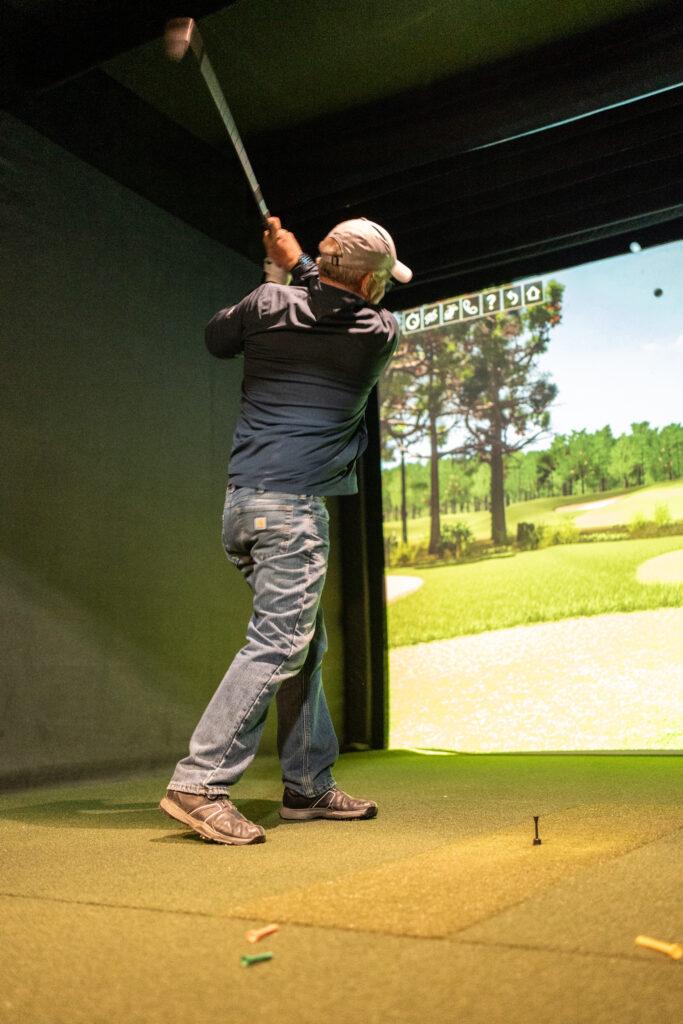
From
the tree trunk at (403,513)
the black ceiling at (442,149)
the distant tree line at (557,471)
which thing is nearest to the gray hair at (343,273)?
the black ceiling at (442,149)

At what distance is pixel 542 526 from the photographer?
14.5ft

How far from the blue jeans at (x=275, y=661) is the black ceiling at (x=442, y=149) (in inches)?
72.2

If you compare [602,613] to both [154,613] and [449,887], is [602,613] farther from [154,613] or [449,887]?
[449,887]

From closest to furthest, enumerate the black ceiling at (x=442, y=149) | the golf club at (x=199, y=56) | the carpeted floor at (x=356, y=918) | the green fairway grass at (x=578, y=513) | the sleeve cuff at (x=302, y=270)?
the carpeted floor at (x=356, y=918) < the sleeve cuff at (x=302, y=270) < the golf club at (x=199, y=56) < the black ceiling at (x=442, y=149) < the green fairway grass at (x=578, y=513)

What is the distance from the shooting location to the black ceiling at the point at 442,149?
332cm

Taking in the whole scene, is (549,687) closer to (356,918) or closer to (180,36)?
(180,36)

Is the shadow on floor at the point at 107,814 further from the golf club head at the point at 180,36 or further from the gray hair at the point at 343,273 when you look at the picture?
the golf club head at the point at 180,36

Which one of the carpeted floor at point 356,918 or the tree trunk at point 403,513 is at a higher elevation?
the tree trunk at point 403,513

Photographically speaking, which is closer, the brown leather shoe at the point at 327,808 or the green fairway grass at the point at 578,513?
the brown leather shoe at the point at 327,808

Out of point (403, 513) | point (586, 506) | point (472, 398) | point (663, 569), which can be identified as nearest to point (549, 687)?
point (663, 569)

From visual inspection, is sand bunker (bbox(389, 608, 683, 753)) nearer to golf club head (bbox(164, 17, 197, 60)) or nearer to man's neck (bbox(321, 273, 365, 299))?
man's neck (bbox(321, 273, 365, 299))

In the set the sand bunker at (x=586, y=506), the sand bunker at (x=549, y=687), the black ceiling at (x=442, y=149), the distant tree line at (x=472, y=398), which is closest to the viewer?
the black ceiling at (x=442, y=149)

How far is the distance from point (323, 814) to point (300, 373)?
1.01 m

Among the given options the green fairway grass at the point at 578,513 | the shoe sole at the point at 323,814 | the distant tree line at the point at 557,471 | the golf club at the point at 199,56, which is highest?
the golf club at the point at 199,56
